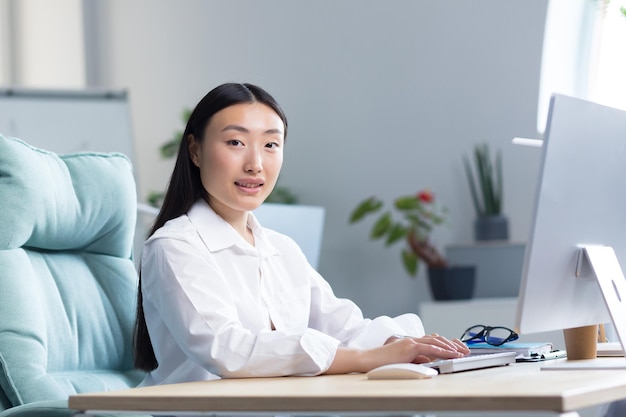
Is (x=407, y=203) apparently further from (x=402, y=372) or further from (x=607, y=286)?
(x=402, y=372)

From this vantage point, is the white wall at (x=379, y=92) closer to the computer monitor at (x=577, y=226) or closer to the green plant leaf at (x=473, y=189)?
the green plant leaf at (x=473, y=189)

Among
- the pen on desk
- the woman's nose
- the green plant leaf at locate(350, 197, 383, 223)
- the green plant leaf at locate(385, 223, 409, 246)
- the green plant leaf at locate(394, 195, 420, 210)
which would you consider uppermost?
the woman's nose

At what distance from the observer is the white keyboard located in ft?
4.34

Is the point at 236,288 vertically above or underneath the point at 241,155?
underneath

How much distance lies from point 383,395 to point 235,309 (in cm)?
57

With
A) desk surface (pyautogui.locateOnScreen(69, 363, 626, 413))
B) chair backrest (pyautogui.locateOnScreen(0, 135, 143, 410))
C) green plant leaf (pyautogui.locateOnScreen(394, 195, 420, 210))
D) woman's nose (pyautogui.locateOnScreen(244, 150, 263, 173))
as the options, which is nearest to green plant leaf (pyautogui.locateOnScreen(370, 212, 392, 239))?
green plant leaf (pyautogui.locateOnScreen(394, 195, 420, 210))

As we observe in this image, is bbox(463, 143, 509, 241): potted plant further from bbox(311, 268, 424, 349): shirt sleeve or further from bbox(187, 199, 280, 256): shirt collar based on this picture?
bbox(187, 199, 280, 256): shirt collar

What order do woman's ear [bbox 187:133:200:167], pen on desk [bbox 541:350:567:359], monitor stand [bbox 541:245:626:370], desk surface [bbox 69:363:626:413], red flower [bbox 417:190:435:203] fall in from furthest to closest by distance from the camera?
red flower [bbox 417:190:435:203] < woman's ear [bbox 187:133:200:167] < pen on desk [bbox 541:350:567:359] < monitor stand [bbox 541:245:626:370] < desk surface [bbox 69:363:626:413]

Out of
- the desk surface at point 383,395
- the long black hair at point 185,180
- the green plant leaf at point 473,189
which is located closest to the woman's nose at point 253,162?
the long black hair at point 185,180

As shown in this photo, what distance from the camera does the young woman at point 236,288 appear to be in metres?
1.40

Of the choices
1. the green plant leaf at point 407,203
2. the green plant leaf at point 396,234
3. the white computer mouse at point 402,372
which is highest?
the white computer mouse at point 402,372

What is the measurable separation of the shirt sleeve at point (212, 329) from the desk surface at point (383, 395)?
11 cm

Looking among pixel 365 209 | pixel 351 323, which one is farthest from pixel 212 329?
pixel 365 209

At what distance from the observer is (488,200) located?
3.95 m
